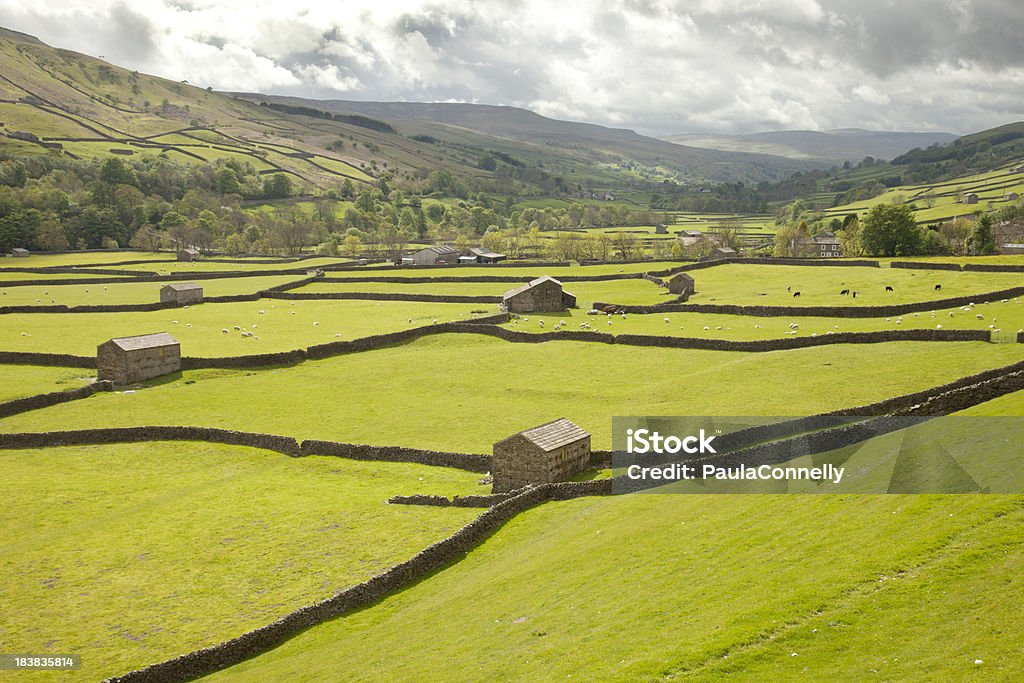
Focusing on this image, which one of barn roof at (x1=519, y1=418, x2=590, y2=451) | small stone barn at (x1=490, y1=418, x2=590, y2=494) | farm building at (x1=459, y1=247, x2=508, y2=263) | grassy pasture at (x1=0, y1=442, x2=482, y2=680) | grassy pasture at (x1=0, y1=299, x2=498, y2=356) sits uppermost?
farm building at (x1=459, y1=247, x2=508, y2=263)

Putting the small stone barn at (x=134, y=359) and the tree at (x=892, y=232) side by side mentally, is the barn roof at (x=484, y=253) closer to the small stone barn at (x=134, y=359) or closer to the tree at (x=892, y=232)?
the tree at (x=892, y=232)

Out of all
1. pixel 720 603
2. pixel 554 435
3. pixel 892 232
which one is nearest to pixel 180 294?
pixel 554 435

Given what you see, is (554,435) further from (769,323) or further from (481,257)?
(481,257)

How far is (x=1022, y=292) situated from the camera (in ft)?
183

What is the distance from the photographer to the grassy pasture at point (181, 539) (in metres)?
21.6

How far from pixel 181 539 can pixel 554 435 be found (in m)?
14.2

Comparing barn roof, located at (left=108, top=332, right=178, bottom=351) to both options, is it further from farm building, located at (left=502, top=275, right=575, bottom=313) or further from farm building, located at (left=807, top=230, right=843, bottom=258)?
farm building, located at (left=807, top=230, right=843, bottom=258)

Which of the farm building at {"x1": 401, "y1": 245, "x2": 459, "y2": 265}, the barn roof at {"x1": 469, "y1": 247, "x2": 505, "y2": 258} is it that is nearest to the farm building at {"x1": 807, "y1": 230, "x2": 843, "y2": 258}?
the barn roof at {"x1": 469, "y1": 247, "x2": 505, "y2": 258}

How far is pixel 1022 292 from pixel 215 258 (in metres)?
111

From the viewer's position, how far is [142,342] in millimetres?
50438

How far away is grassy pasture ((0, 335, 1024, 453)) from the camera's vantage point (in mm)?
36250

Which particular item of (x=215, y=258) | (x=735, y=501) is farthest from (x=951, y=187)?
(x=735, y=501)

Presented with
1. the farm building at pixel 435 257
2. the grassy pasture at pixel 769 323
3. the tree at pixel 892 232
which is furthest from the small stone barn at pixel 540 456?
the farm building at pixel 435 257

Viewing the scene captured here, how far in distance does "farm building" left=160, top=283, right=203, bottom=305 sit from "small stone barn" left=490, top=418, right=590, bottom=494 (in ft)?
188
